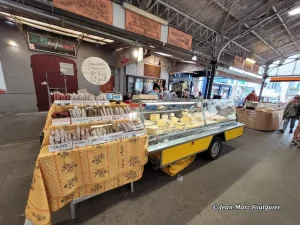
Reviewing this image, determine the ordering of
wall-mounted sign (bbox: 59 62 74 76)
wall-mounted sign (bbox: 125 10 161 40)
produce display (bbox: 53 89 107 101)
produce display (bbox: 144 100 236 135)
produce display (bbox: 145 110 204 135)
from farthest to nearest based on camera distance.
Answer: wall-mounted sign (bbox: 59 62 74 76) → wall-mounted sign (bbox: 125 10 161 40) → produce display (bbox: 144 100 236 135) → produce display (bbox: 145 110 204 135) → produce display (bbox: 53 89 107 101)

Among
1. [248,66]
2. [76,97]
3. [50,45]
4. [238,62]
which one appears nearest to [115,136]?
[76,97]

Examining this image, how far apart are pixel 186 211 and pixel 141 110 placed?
1589mm

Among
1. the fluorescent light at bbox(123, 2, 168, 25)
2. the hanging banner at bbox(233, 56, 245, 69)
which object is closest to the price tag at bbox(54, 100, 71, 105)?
the fluorescent light at bbox(123, 2, 168, 25)

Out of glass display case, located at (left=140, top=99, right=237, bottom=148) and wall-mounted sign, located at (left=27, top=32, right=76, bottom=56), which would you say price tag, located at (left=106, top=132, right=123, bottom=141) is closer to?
glass display case, located at (left=140, top=99, right=237, bottom=148)

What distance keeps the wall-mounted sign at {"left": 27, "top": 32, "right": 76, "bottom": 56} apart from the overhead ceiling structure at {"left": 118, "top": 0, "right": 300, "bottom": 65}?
Answer: 348cm

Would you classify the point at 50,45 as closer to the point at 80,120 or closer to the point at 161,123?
the point at 80,120

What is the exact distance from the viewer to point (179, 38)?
4.92m

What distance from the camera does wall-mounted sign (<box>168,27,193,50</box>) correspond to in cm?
466

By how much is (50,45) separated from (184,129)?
20.6 ft

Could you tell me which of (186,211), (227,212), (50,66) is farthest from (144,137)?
(50,66)

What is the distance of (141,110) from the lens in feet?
7.29

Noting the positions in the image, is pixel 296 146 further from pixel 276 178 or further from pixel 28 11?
pixel 28 11

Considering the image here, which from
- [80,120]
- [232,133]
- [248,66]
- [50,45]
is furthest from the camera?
[248,66]

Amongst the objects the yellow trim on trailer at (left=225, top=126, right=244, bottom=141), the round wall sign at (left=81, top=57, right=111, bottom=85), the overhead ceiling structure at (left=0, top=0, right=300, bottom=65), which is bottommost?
the yellow trim on trailer at (left=225, top=126, right=244, bottom=141)
